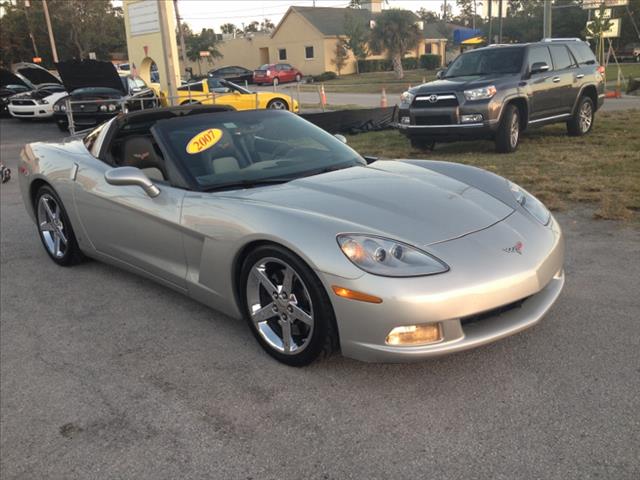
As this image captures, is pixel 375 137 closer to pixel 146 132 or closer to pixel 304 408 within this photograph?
pixel 146 132

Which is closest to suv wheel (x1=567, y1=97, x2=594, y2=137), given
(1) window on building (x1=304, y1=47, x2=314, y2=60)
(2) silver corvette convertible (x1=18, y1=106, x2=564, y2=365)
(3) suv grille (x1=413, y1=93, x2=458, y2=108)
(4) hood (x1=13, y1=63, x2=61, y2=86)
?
(3) suv grille (x1=413, y1=93, x2=458, y2=108)

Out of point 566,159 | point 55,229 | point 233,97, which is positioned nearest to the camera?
point 55,229

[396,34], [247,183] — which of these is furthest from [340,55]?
[247,183]

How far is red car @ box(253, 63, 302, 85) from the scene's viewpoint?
142 ft

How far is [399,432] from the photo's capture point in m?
2.65

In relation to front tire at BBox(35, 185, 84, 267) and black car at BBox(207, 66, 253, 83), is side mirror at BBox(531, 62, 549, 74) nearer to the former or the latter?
front tire at BBox(35, 185, 84, 267)

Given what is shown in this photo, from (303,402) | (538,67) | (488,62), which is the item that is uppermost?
(488,62)

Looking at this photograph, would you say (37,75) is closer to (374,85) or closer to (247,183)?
(374,85)

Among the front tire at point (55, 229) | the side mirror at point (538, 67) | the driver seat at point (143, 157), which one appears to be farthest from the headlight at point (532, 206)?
the side mirror at point (538, 67)

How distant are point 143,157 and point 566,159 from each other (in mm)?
6535

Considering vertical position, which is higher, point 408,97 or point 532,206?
point 408,97

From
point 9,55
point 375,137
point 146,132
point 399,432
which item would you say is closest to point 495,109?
point 375,137

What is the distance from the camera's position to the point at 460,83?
9.62 metres

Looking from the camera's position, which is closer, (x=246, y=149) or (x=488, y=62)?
(x=246, y=149)
